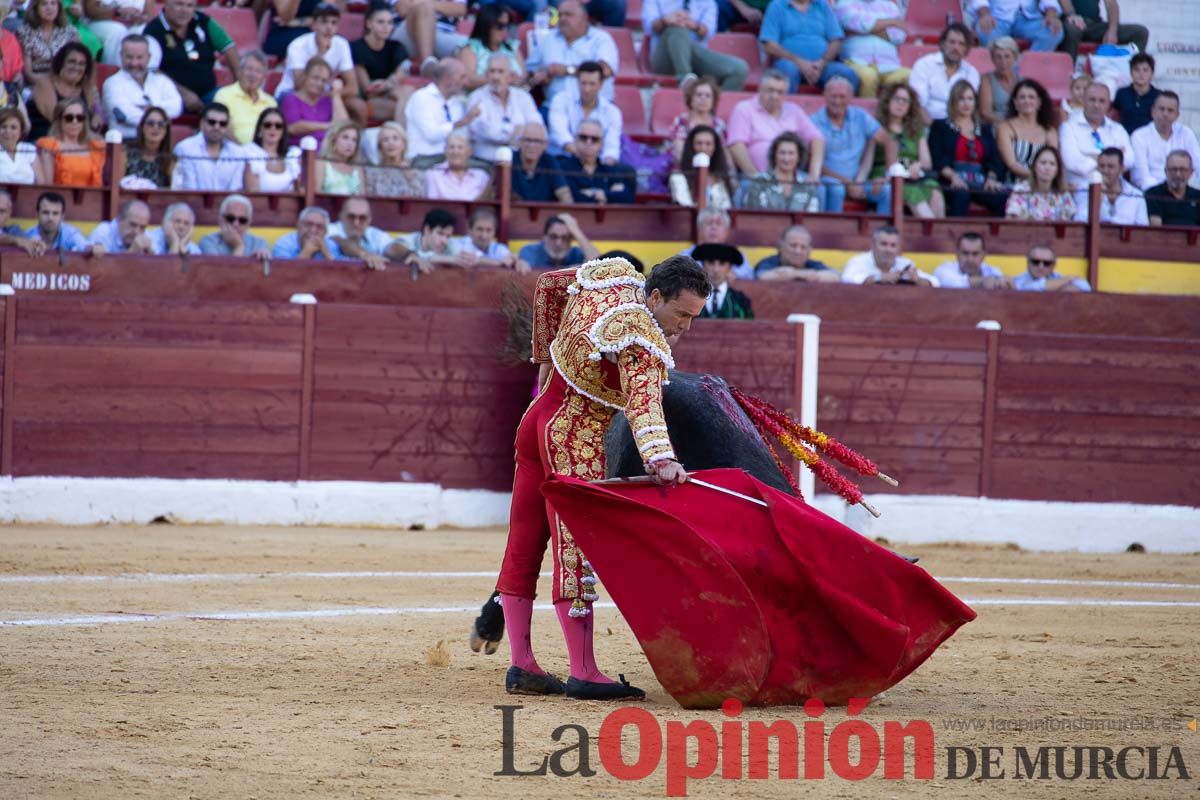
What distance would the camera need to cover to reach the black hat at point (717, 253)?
8242 mm

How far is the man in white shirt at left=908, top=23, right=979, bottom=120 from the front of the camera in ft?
33.8

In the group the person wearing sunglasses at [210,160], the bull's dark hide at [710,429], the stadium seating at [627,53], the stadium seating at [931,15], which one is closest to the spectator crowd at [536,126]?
the person wearing sunglasses at [210,160]

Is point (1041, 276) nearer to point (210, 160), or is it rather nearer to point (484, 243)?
point (484, 243)

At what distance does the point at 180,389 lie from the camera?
822 centimetres

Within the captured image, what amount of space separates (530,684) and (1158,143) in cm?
793

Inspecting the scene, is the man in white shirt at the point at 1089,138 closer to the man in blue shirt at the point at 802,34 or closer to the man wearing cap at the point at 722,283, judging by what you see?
the man in blue shirt at the point at 802,34

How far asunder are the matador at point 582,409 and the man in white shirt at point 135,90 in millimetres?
5329

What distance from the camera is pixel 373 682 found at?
4164 millimetres

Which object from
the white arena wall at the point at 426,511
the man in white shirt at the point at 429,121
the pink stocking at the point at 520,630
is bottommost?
the white arena wall at the point at 426,511

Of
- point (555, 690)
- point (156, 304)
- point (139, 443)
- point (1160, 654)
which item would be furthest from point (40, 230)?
point (1160, 654)

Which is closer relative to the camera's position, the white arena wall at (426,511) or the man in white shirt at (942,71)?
the white arena wall at (426,511)

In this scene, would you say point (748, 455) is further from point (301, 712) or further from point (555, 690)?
point (301, 712)

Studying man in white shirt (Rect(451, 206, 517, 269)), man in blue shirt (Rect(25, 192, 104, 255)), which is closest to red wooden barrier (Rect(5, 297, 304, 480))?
man in blue shirt (Rect(25, 192, 104, 255))

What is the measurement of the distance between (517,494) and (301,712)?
2.78ft
